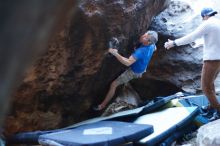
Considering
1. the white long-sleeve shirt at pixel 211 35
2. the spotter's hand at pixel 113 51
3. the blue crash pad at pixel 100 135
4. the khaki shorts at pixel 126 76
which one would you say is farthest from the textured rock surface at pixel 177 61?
the blue crash pad at pixel 100 135

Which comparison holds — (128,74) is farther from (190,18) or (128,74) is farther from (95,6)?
(190,18)

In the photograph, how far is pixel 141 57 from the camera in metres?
5.96

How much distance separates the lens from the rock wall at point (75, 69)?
17.7 ft

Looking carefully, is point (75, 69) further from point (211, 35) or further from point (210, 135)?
point (210, 135)

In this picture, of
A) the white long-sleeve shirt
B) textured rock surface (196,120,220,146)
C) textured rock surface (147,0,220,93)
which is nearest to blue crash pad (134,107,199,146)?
textured rock surface (196,120,220,146)

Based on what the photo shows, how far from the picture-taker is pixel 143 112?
19.9ft

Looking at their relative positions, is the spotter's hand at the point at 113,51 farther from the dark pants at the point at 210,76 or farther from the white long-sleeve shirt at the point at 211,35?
the dark pants at the point at 210,76

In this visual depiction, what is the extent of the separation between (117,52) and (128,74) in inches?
19.3

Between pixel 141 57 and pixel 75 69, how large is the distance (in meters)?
0.99

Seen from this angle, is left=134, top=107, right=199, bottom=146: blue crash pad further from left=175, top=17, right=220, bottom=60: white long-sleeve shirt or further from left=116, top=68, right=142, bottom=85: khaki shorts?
left=175, top=17, right=220, bottom=60: white long-sleeve shirt

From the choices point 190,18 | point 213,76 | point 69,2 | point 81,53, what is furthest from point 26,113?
point 69,2

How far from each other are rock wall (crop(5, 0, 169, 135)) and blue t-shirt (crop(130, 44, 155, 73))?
28cm

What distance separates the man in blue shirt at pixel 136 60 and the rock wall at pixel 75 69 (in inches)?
6.3

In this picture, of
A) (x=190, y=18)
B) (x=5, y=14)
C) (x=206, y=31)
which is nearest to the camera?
(x=5, y=14)
